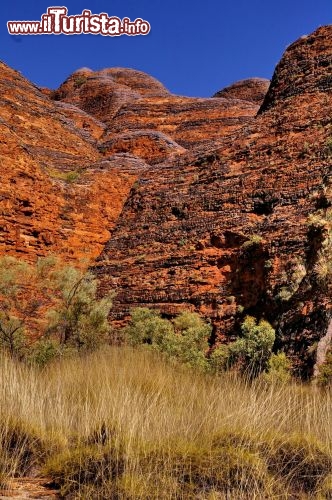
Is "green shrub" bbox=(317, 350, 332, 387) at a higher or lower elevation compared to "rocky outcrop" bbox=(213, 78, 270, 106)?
lower

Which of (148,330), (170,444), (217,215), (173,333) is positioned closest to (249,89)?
(217,215)

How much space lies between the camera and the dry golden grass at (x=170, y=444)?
11.8ft

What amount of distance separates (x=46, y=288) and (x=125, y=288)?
264cm

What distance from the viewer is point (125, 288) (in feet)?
52.3

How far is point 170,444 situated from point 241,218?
11603 mm

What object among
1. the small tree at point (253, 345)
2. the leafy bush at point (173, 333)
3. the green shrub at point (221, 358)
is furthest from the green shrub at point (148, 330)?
the small tree at point (253, 345)

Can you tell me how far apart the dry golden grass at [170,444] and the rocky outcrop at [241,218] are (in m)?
5.58

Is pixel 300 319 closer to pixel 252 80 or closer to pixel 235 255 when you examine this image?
pixel 235 255

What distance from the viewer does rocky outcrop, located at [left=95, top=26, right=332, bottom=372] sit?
43.0 feet

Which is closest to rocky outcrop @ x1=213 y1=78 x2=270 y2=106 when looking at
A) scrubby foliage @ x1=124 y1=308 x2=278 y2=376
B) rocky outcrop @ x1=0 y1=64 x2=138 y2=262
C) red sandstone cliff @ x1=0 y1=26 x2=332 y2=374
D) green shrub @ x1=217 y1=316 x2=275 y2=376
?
rocky outcrop @ x1=0 y1=64 x2=138 y2=262

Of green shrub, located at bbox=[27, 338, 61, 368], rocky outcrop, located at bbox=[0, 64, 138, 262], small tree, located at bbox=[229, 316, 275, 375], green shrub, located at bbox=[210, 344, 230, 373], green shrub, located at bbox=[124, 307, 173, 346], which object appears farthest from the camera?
rocky outcrop, located at bbox=[0, 64, 138, 262]

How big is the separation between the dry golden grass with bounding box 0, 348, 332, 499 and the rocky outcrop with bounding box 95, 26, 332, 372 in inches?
220

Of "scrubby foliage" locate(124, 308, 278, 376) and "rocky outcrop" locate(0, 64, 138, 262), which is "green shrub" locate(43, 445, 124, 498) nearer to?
"scrubby foliage" locate(124, 308, 278, 376)

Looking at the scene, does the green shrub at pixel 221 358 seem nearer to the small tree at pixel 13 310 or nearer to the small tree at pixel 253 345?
the small tree at pixel 253 345
